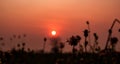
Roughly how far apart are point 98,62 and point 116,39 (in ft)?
14.4

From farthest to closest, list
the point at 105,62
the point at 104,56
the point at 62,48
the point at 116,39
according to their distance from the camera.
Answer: the point at 62,48 → the point at 116,39 → the point at 104,56 → the point at 105,62

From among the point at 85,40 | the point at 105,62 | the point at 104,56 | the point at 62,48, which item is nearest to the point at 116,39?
the point at 85,40

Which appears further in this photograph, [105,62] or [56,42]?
[56,42]

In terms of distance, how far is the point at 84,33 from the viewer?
11.3 metres

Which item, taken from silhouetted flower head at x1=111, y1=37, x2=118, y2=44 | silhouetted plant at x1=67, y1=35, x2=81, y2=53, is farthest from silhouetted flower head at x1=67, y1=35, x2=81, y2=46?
silhouetted flower head at x1=111, y1=37, x2=118, y2=44

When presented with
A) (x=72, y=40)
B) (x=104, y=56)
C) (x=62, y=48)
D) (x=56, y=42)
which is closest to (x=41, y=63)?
(x=104, y=56)

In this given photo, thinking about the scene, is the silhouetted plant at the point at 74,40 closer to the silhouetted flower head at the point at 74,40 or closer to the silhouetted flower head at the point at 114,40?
the silhouetted flower head at the point at 74,40

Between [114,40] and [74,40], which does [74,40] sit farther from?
[114,40]

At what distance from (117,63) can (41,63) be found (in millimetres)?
1486

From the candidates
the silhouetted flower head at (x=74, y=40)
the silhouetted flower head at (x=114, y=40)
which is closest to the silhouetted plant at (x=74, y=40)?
the silhouetted flower head at (x=74, y=40)

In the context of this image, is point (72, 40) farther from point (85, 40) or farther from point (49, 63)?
point (49, 63)

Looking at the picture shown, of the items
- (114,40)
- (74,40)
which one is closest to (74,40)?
(74,40)

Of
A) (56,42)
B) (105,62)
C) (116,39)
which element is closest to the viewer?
(105,62)

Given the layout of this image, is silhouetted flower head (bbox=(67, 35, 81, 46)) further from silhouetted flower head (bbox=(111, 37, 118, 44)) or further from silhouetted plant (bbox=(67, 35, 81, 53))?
silhouetted flower head (bbox=(111, 37, 118, 44))
